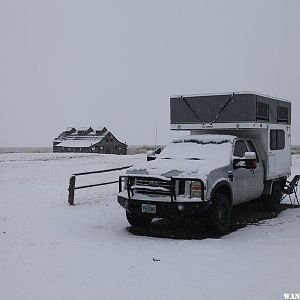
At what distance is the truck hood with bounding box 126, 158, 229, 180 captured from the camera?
7992 mm

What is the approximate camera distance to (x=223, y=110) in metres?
10.2

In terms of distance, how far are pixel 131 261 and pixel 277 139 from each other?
686 centimetres

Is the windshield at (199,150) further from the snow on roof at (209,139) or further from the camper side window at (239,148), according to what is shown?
the camper side window at (239,148)

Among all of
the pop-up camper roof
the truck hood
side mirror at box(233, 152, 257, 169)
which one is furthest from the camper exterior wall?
the truck hood

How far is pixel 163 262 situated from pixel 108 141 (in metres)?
73.2

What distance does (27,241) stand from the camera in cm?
761

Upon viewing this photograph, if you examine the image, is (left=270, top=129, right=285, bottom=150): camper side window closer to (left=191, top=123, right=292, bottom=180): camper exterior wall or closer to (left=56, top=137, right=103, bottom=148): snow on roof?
(left=191, top=123, right=292, bottom=180): camper exterior wall

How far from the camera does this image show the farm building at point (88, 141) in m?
74.2

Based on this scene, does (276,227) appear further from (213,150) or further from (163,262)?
(163,262)

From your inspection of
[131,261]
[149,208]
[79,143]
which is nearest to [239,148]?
[149,208]

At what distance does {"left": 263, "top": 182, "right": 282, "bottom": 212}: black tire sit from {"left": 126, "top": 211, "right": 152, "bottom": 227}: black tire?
372 cm

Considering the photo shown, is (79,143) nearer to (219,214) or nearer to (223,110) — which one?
(223,110)

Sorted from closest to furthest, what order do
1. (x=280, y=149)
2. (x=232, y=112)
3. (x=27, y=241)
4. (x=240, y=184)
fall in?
(x=27, y=241)
(x=240, y=184)
(x=232, y=112)
(x=280, y=149)

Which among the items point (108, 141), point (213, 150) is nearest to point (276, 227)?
point (213, 150)
